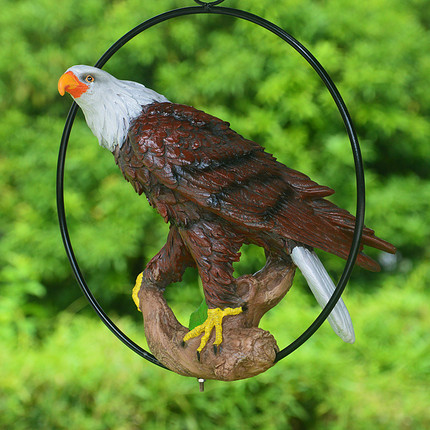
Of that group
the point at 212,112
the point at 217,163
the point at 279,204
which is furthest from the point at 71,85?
the point at 212,112

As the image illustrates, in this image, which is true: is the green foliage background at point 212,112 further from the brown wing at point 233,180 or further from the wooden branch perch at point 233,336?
the brown wing at point 233,180

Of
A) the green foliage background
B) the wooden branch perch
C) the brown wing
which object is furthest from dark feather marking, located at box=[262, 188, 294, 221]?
the green foliage background

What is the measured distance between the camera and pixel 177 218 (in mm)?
896

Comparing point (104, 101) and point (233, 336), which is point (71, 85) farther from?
point (233, 336)

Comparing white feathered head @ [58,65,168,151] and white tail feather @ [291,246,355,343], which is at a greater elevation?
white feathered head @ [58,65,168,151]

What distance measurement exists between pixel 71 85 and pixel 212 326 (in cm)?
43

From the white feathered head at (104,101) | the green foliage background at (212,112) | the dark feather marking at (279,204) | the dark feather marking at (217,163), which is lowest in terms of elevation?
the green foliage background at (212,112)

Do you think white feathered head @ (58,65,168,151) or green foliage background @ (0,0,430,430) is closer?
white feathered head @ (58,65,168,151)

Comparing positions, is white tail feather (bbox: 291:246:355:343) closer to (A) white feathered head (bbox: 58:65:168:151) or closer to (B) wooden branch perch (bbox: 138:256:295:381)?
(B) wooden branch perch (bbox: 138:256:295:381)

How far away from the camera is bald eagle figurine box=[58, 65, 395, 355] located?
2.81 feet

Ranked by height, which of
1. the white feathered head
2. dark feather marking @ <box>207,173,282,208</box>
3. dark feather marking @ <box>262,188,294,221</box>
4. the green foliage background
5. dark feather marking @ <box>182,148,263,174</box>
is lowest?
the green foliage background

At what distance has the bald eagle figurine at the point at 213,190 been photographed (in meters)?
0.85

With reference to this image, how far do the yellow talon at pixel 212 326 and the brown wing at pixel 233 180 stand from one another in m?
0.15

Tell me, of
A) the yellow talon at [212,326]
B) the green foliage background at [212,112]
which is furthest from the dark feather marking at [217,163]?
the green foliage background at [212,112]
